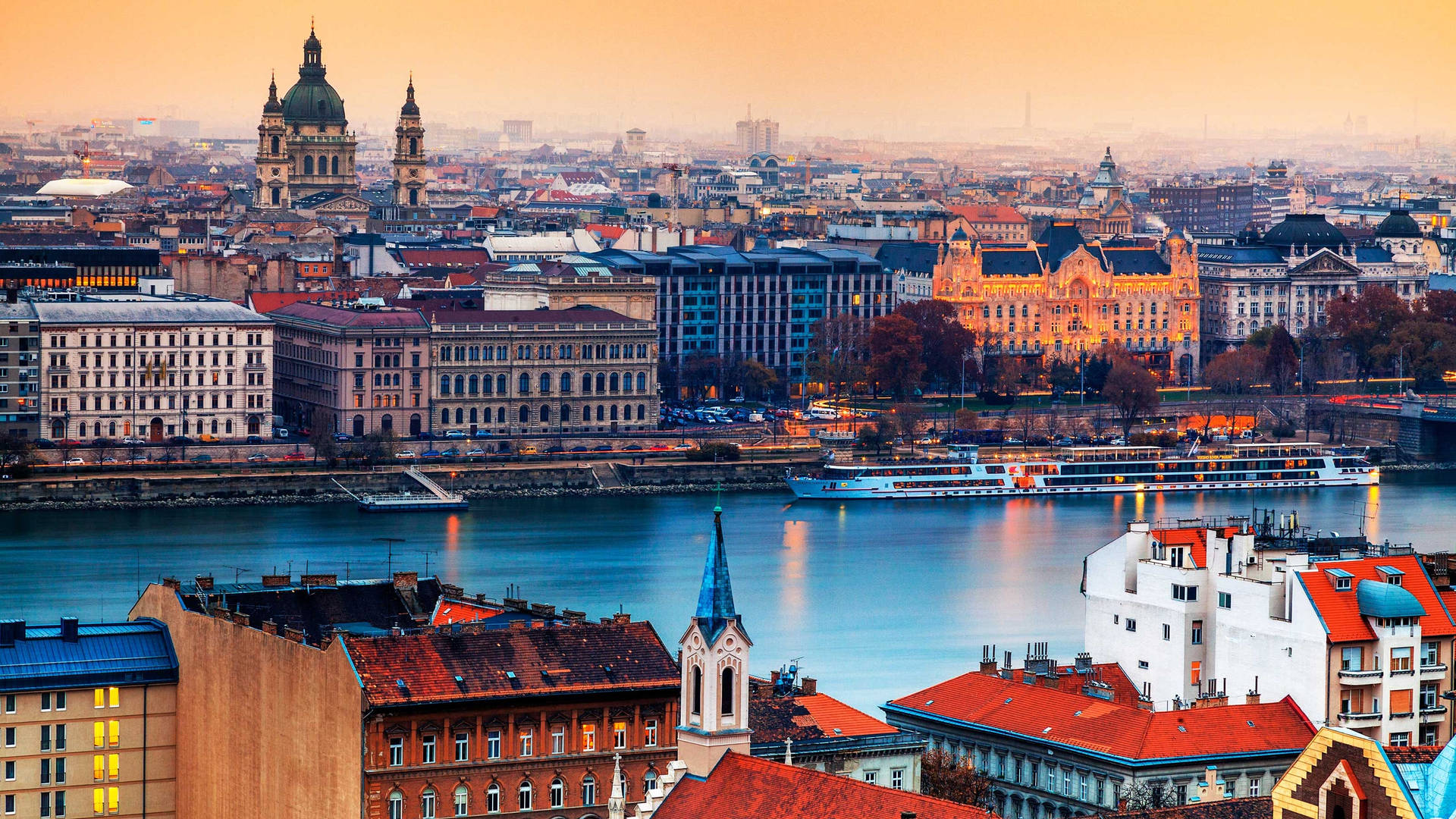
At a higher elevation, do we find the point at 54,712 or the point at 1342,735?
the point at 1342,735

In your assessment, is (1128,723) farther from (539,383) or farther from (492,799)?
(539,383)

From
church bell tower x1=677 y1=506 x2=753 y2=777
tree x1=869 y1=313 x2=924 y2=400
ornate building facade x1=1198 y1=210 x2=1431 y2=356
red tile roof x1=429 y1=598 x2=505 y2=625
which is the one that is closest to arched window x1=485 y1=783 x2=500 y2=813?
red tile roof x1=429 y1=598 x2=505 y2=625

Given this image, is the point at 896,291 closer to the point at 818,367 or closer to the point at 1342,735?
the point at 818,367

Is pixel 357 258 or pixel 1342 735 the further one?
pixel 357 258

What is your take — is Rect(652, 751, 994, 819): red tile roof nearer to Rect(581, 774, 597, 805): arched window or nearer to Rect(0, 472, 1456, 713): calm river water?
Rect(581, 774, 597, 805): arched window

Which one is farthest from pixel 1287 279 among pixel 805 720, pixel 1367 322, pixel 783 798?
pixel 783 798

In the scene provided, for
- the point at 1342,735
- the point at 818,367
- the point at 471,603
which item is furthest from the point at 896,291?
the point at 1342,735

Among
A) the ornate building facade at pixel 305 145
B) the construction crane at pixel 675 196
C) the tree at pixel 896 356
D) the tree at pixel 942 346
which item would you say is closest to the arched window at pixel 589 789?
→ the tree at pixel 896 356
